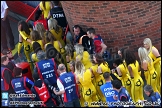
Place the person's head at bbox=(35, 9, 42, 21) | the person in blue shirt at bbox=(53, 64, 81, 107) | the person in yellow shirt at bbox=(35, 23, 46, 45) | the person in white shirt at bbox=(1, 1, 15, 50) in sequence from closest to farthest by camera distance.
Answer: the person in blue shirt at bbox=(53, 64, 81, 107)
the person in yellow shirt at bbox=(35, 23, 46, 45)
the person's head at bbox=(35, 9, 42, 21)
the person in white shirt at bbox=(1, 1, 15, 50)

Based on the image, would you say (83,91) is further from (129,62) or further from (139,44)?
(139,44)

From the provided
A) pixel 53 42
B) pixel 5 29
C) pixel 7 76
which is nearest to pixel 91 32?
pixel 53 42

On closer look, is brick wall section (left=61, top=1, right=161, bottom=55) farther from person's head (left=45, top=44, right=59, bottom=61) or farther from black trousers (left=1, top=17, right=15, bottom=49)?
black trousers (left=1, top=17, right=15, bottom=49)

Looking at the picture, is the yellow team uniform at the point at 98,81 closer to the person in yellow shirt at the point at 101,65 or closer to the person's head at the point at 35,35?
the person in yellow shirt at the point at 101,65

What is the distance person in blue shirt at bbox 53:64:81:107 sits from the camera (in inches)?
379

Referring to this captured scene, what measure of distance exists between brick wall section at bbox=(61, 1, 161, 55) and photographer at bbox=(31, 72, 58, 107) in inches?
80.4

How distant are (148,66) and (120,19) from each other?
5.56 feet

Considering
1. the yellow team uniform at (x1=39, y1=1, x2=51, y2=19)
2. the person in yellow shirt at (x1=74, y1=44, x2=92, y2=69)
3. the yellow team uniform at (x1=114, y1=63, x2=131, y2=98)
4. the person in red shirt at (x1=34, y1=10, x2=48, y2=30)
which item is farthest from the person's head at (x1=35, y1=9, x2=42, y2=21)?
the yellow team uniform at (x1=114, y1=63, x2=131, y2=98)

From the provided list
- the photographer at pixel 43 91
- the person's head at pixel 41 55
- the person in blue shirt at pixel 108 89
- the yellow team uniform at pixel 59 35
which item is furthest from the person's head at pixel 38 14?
the person in blue shirt at pixel 108 89

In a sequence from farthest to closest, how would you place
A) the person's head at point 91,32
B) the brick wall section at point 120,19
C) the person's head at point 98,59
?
the brick wall section at point 120,19
the person's head at point 91,32
the person's head at point 98,59

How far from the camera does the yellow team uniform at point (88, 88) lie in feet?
31.8

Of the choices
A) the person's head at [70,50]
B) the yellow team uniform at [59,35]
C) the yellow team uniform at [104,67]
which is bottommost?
the yellow team uniform at [104,67]

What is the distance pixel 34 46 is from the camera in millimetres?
10898

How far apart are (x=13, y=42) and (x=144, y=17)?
4001 mm
